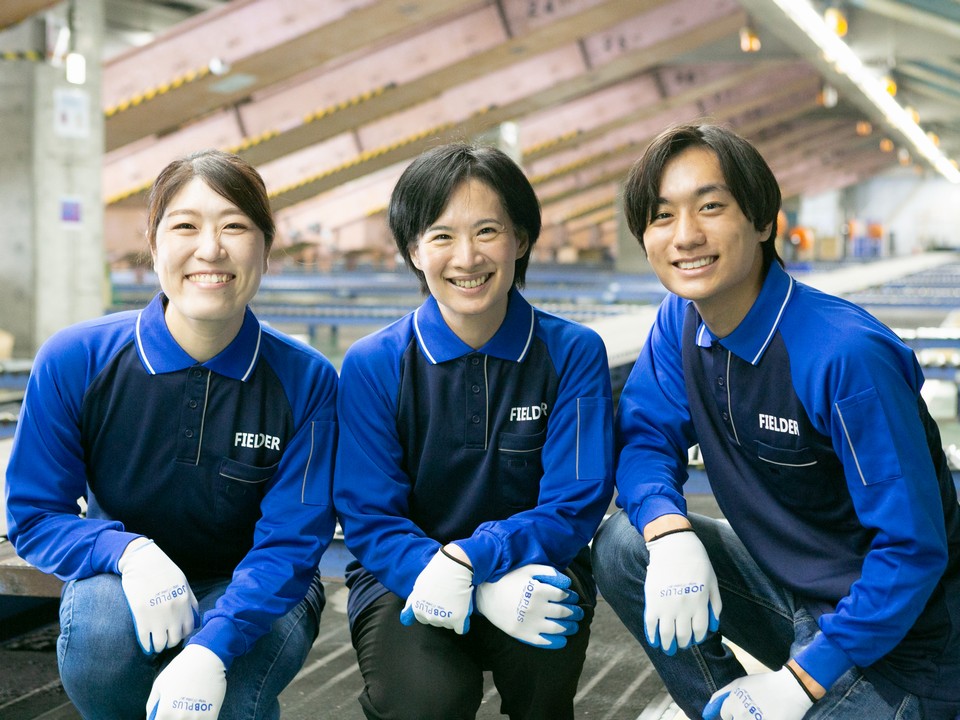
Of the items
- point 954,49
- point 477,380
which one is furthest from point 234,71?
point 477,380

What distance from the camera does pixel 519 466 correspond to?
1.77 metres

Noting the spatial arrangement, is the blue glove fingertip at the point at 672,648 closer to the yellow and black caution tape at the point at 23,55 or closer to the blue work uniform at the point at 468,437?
the blue work uniform at the point at 468,437

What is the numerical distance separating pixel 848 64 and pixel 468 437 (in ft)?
29.3

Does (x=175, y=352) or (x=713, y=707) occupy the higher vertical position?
(x=175, y=352)

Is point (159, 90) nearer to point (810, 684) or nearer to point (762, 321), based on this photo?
point (762, 321)

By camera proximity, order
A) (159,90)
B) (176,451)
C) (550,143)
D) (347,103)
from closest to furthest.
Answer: (176,451) → (159,90) → (347,103) → (550,143)

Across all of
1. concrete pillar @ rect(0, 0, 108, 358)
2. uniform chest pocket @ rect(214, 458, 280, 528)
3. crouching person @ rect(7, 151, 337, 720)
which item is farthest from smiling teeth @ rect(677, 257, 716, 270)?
concrete pillar @ rect(0, 0, 108, 358)

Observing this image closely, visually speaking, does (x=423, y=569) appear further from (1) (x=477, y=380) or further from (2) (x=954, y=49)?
(2) (x=954, y=49)

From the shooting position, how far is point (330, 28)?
7.66m

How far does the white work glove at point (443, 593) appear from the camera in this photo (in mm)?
1573

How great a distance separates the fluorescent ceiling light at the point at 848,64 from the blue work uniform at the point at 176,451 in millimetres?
6146

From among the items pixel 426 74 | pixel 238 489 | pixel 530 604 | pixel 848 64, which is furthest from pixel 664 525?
pixel 848 64

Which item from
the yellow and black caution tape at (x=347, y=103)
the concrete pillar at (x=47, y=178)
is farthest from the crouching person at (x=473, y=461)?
the yellow and black caution tape at (x=347, y=103)

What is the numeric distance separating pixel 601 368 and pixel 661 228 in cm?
27
